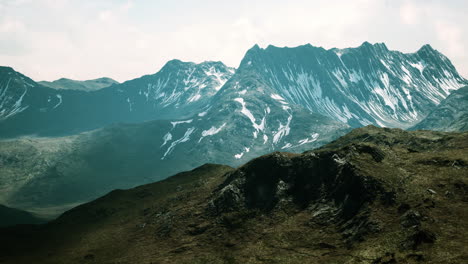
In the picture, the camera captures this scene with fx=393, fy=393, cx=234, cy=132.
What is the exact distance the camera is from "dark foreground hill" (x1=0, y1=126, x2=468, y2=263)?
347ft

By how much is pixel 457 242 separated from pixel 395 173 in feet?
143

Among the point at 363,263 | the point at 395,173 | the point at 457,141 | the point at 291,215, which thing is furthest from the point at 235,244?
the point at 457,141

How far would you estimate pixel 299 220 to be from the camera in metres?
138

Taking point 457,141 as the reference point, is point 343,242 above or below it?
below

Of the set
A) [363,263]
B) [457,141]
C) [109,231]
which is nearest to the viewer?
[363,263]

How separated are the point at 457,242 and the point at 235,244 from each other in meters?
70.4

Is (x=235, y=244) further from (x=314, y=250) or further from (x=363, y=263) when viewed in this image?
(x=363, y=263)

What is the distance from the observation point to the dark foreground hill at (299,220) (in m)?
106

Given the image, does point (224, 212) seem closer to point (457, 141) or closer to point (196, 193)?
point (196, 193)

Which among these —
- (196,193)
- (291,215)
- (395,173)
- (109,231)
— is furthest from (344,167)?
(109,231)

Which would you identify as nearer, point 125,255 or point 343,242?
point 343,242

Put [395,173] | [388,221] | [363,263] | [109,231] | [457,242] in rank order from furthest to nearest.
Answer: [109,231] → [395,173] → [388,221] → [363,263] → [457,242]

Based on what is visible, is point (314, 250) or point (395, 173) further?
point (395, 173)

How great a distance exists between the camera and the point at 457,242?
306 ft
